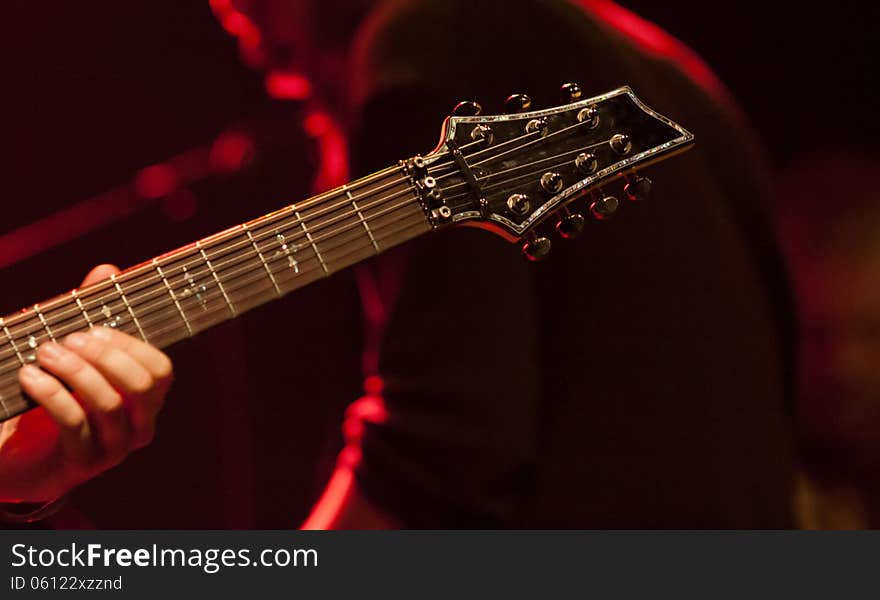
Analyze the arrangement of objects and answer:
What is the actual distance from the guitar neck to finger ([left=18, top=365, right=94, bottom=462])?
0.02 metres

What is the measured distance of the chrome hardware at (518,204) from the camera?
0.87 m

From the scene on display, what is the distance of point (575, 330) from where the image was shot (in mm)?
1237

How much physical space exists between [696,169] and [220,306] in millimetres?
793

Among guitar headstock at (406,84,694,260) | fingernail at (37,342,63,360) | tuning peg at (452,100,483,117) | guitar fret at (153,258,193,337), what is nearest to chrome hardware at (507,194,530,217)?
guitar headstock at (406,84,694,260)

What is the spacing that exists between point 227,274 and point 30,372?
0.20 m

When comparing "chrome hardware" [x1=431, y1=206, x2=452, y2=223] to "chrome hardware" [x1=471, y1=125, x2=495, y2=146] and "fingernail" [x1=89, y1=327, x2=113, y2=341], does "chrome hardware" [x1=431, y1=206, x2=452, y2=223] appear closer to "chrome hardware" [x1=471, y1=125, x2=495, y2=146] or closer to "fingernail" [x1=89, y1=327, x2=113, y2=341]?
"chrome hardware" [x1=471, y1=125, x2=495, y2=146]

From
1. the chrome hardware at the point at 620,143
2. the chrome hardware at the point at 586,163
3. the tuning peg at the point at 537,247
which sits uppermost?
the chrome hardware at the point at 620,143

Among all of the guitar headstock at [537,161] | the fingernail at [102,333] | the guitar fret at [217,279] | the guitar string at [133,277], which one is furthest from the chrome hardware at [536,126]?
the fingernail at [102,333]

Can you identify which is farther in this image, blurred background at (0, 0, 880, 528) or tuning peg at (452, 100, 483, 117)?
blurred background at (0, 0, 880, 528)

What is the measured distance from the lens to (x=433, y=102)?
3.89 feet

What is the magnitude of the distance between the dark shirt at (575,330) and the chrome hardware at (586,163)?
0.99ft

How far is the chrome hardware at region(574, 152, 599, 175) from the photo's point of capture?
0.89 meters

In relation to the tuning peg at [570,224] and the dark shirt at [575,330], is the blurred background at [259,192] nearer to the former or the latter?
the dark shirt at [575,330]

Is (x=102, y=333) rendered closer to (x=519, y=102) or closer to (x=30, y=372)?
(x=30, y=372)
